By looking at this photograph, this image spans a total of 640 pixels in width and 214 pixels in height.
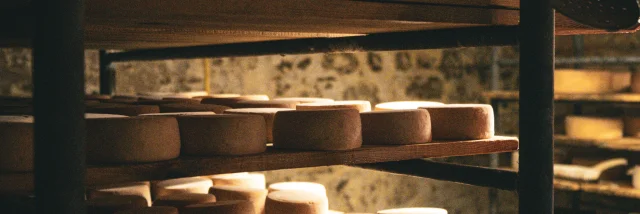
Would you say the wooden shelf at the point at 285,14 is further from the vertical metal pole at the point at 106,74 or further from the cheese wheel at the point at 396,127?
the vertical metal pole at the point at 106,74

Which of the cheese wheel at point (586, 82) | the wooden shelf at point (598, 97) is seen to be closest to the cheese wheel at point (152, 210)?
the wooden shelf at point (598, 97)

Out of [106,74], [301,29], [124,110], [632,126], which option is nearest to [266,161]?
[301,29]

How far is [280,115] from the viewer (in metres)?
1.46

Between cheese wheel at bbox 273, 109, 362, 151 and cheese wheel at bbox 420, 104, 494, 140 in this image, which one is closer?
cheese wheel at bbox 273, 109, 362, 151

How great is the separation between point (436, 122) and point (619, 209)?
3965 mm

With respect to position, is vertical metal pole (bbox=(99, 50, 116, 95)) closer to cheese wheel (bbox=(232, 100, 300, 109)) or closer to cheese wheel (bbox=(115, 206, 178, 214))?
cheese wheel (bbox=(232, 100, 300, 109))

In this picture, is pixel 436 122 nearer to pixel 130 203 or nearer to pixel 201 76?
pixel 130 203

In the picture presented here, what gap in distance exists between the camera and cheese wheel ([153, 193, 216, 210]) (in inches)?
65.2

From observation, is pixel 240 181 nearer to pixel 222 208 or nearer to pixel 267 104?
pixel 267 104

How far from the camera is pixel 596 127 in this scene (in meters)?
4.79

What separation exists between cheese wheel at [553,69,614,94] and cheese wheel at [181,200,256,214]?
3824mm

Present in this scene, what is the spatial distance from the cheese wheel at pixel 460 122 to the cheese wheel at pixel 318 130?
0.79 feet

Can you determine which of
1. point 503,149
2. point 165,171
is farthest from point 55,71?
point 503,149

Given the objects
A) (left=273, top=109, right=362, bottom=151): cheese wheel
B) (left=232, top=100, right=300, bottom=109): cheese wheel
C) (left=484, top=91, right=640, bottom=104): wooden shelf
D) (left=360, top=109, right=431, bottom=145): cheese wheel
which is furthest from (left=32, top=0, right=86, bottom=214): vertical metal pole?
(left=484, top=91, right=640, bottom=104): wooden shelf
